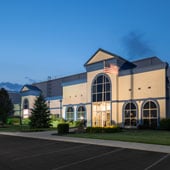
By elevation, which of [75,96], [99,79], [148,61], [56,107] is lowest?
[56,107]

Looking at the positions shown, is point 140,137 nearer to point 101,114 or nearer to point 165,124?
point 165,124

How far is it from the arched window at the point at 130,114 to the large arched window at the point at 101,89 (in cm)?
320

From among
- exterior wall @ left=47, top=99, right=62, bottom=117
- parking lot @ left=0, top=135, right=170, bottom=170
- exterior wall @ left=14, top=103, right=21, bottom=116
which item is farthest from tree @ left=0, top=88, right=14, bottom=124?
parking lot @ left=0, top=135, right=170, bottom=170

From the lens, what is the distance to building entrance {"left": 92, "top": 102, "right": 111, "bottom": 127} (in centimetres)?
3847

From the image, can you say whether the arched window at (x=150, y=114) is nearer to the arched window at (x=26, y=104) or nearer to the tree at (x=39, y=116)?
the tree at (x=39, y=116)

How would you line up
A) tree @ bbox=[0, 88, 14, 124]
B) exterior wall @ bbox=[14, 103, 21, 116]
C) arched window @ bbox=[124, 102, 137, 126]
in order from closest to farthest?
1. arched window @ bbox=[124, 102, 137, 126]
2. tree @ bbox=[0, 88, 14, 124]
3. exterior wall @ bbox=[14, 103, 21, 116]

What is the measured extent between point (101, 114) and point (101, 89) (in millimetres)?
3597

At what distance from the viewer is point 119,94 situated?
1464 inches

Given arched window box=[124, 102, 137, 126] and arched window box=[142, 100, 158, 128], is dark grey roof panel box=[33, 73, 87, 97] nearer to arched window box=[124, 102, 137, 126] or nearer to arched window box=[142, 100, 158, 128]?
arched window box=[124, 102, 137, 126]

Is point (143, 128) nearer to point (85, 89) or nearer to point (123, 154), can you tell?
point (85, 89)

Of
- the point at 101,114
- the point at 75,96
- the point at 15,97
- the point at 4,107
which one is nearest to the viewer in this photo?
the point at 101,114

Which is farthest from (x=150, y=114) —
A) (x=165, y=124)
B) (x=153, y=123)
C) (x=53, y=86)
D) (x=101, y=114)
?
(x=53, y=86)

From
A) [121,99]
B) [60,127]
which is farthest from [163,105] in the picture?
[60,127]

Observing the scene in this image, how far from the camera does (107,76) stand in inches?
1529
